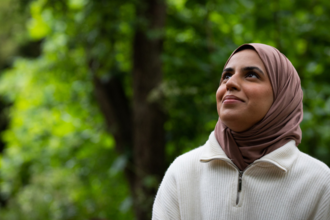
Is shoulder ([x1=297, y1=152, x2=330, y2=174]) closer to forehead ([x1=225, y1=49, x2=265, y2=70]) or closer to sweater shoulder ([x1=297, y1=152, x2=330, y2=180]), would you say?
sweater shoulder ([x1=297, y1=152, x2=330, y2=180])

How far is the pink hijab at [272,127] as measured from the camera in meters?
1.42

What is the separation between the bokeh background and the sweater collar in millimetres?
1910

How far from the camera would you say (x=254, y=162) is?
1.38 meters

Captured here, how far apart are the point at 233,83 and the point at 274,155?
30 cm

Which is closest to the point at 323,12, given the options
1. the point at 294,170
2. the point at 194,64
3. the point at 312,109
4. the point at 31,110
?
the point at 312,109

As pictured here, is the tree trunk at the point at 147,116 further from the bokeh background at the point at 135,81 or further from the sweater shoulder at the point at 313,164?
the sweater shoulder at the point at 313,164

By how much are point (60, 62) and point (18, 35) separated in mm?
978

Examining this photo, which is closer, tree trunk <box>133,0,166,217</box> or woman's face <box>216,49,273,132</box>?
woman's face <box>216,49,273,132</box>

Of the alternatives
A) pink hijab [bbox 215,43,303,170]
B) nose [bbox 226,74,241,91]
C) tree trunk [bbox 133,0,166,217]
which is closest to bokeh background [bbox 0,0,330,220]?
tree trunk [bbox 133,0,166,217]

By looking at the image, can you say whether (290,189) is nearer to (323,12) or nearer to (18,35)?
(323,12)

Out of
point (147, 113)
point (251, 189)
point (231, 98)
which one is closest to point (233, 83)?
point (231, 98)

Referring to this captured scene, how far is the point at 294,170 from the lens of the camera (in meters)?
1.38

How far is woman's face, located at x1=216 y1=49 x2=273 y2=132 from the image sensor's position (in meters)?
1.40

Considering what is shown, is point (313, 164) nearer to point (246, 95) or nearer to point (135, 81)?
point (246, 95)
